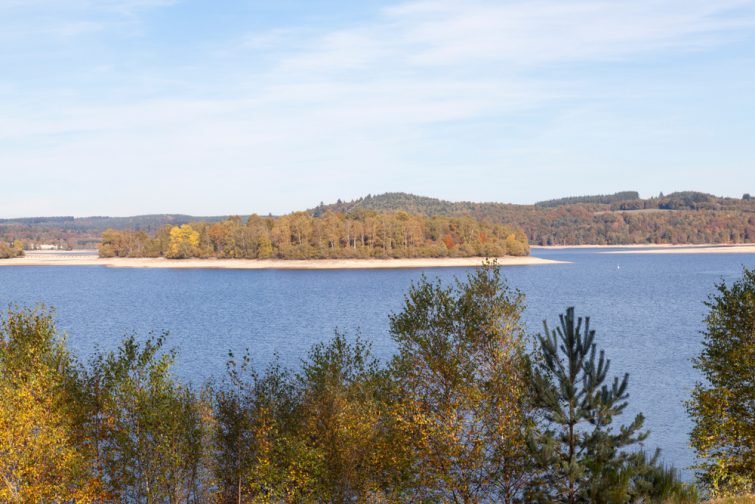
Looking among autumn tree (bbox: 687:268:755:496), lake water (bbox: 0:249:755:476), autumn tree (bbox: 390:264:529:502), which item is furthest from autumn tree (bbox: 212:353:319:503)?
lake water (bbox: 0:249:755:476)

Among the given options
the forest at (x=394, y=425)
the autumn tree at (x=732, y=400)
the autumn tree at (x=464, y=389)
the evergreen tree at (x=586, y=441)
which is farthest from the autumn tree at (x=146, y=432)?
the autumn tree at (x=732, y=400)

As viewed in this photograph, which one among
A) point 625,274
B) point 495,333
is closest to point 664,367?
point 495,333

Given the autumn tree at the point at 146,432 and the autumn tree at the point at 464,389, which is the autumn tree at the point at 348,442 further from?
the autumn tree at the point at 146,432

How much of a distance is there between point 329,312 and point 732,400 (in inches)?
2891

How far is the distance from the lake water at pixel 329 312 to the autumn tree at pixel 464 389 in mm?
9657

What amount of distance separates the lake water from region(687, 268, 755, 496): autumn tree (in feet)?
7.96

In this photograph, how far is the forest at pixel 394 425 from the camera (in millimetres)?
20859

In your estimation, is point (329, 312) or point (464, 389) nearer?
point (464, 389)

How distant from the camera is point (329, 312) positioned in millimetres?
98062

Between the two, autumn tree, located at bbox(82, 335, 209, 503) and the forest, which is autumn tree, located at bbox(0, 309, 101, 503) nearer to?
the forest

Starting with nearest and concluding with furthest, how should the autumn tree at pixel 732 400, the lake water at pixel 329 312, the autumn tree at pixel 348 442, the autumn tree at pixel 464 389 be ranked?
the autumn tree at pixel 464 389 → the autumn tree at pixel 348 442 → the autumn tree at pixel 732 400 → the lake water at pixel 329 312

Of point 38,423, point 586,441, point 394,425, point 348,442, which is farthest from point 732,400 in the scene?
point 38,423

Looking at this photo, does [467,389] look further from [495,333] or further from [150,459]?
[150,459]

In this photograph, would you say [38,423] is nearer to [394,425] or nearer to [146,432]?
[146,432]
